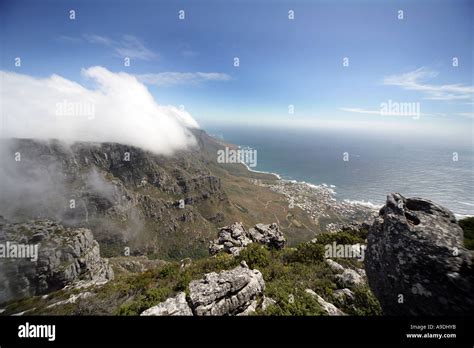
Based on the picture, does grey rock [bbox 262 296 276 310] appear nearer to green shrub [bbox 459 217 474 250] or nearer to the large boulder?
the large boulder

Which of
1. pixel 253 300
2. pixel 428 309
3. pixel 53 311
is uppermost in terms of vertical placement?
pixel 428 309

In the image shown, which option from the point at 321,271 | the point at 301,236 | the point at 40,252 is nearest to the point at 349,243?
the point at 321,271

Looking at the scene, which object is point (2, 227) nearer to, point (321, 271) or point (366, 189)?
point (321, 271)

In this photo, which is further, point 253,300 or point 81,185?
point 81,185

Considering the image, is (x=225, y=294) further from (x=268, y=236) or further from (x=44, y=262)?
(x=44, y=262)

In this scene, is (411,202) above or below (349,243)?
above

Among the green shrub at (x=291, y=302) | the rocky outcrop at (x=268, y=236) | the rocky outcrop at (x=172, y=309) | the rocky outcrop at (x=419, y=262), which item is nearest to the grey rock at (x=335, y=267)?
the green shrub at (x=291, y=302)
